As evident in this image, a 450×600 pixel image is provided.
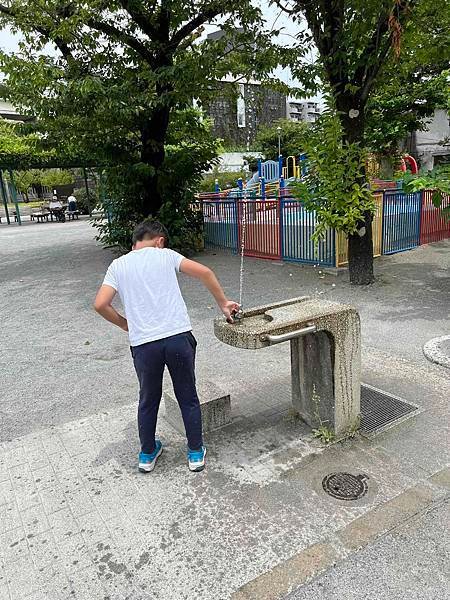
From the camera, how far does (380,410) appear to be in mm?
3758

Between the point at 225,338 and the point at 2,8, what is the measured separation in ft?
30.7

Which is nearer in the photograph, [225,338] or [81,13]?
[225,338]

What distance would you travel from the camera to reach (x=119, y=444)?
352 centimetres

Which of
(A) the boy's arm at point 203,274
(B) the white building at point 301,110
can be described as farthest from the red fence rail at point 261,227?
(B) the white building at point 301,110

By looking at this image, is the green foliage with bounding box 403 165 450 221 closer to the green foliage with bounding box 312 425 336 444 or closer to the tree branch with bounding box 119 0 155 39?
the green foliage with bounding box 312 425 336 444

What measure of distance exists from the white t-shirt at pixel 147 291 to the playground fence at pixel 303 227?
613 centimetres

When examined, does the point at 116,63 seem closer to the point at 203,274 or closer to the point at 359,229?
the point at 359,229

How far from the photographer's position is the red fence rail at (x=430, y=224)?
11.0 meters

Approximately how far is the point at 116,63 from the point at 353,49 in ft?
15.8

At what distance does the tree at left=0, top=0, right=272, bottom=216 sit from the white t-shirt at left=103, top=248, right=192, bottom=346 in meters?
5.82

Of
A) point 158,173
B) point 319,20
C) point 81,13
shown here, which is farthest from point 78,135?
point 319,20

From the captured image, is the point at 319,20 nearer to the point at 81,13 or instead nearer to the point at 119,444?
the point at 81,13

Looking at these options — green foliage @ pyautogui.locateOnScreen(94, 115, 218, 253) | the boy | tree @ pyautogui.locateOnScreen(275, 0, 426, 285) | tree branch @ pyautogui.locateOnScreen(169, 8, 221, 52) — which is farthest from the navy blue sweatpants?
tree branch @ pyautogui.locateOnScreen(169, 8, 221, 52)

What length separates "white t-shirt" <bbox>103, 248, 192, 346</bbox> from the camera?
2.89 meters
